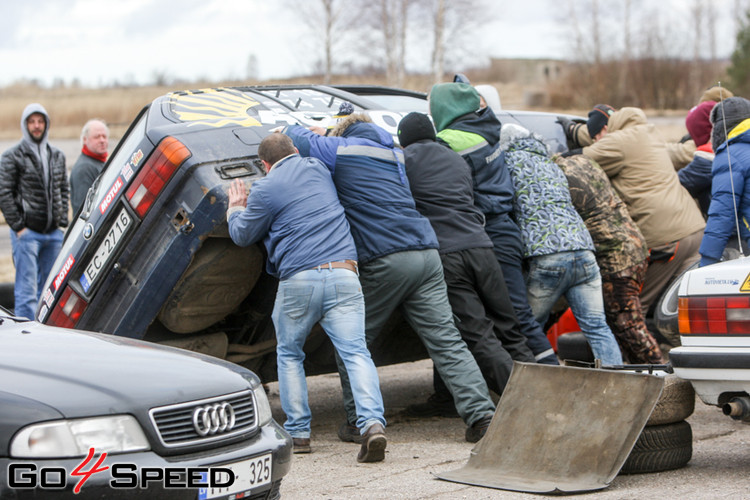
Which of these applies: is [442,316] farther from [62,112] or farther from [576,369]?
[62,112]

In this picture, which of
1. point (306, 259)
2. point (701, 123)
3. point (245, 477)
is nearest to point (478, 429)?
point (306, 259)

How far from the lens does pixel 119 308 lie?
548 cm

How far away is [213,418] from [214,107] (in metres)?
2.86

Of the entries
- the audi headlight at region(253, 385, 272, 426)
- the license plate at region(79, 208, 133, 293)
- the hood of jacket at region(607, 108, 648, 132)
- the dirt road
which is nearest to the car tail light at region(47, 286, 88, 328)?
the license plate at region(79, 208, 133, 293)

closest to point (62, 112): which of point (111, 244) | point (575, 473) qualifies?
point (111, 244)

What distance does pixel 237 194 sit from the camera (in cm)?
519

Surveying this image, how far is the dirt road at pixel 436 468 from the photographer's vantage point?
4406 millimetres

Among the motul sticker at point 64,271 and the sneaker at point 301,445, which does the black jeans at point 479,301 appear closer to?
the sneaker at point 301,445

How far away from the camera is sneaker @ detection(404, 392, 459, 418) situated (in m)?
6.52

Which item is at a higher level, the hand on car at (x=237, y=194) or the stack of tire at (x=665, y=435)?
the hand on car at (x=237, y=194)

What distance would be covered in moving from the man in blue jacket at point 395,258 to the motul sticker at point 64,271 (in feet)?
5.14

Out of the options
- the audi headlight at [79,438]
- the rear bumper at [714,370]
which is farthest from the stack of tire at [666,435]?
the audi headlight at [79,438]

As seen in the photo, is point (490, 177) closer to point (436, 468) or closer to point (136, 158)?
point (436, 468)

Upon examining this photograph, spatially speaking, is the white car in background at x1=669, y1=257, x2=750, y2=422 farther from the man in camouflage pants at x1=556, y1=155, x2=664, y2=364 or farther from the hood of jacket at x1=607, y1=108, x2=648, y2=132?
the hood of jacket at x1=607, y1=108, x2=648, y2=132
